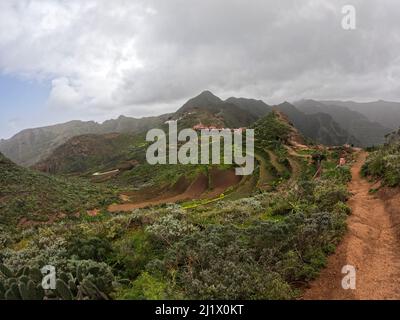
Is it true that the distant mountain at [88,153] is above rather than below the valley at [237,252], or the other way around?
above

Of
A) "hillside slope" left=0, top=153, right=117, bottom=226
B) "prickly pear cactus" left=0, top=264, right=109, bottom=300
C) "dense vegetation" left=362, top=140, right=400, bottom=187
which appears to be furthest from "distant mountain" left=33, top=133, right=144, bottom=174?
"prickly pear cactus" left=0, top=264, right=109, bottom=300

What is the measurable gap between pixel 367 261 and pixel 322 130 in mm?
139648

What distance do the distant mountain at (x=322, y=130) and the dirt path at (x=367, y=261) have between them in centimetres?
11806

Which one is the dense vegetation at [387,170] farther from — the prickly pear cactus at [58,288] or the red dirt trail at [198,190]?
the red dirt trail at [198,190]

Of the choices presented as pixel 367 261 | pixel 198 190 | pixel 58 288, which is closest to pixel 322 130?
pixel 198 190

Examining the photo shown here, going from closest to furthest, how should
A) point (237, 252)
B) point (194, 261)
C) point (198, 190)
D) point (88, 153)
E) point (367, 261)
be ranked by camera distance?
point (194, 261)
point (367, 261)
point (237, 252)
point (198, 190)
point (88, 153)

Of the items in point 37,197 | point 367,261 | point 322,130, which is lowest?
point 37,197

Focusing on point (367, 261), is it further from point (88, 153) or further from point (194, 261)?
point (88, 153)

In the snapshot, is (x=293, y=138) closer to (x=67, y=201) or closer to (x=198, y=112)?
(x=67, y=201)

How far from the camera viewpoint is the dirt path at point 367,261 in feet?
25.0

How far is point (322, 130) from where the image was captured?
142 metres

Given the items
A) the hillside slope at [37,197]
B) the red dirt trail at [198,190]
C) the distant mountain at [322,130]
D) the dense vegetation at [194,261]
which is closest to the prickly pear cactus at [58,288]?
the dense vegetation at [194,261]

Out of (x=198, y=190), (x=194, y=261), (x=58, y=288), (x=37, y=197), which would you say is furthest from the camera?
(x=198, y=190)

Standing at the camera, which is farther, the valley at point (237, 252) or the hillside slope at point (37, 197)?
the hillside slope at point (37, 197)
